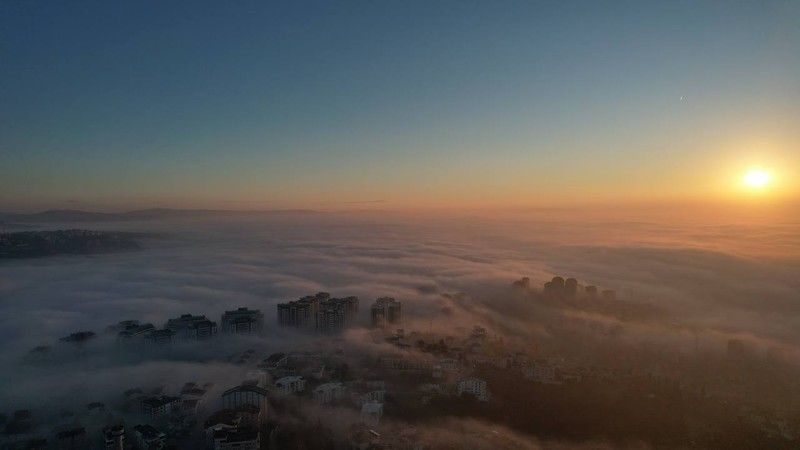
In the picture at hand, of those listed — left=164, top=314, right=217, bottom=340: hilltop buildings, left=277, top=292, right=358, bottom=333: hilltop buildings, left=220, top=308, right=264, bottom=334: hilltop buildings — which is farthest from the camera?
left=277, top=292, right=358, bottom=333: hilltop buildings

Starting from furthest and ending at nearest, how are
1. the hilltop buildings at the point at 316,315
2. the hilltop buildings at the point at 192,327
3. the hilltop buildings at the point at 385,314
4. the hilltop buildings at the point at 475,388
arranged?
the hilltop buildings at the point at 385,314
the hilltop buildings at the point at 316,315
the hilltop buildings at the point at 192,327
the hilltop buildings at the point at 475,388

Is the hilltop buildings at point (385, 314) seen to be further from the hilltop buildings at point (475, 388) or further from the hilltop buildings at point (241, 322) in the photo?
the hilltop buildings at point (475, 388)

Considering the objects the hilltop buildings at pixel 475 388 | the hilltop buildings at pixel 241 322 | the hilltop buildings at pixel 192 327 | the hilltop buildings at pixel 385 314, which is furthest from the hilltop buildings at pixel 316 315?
the hilltop buildings at pixel 475 388

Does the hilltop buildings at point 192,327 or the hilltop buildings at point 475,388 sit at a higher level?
the hilltop buildings at point 192,327

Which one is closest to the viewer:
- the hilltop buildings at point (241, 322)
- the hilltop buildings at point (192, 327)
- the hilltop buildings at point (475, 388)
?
the hilltop buildings at point (475, 388)

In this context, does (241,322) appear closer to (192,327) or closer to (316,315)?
(192,327)

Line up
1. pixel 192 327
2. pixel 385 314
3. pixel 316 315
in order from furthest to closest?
pixel 385 314 < pixel 316 315 < pixel 192 327

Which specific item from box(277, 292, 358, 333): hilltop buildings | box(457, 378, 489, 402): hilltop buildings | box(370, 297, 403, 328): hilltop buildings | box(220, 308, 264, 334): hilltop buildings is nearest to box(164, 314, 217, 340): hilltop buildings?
box(220, 308, 264, 334): hilltop buildings

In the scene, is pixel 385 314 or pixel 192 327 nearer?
pixel 192 327

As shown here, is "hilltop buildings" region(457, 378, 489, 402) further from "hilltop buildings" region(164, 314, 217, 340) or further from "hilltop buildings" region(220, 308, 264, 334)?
"hilltop buildings" region(164, 314, 217, 340)

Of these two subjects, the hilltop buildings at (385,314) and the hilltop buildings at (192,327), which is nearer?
the hilltop buildings at (192,327)

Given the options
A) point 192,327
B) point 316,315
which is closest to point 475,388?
point 316,315
